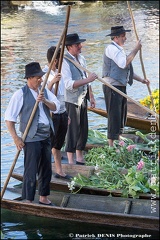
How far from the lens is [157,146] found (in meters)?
8.45

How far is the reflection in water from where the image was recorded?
323 inches

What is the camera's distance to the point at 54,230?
7.96 metres

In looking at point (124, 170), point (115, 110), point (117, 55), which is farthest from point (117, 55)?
point (124, 170)

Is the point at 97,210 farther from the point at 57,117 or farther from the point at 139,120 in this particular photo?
the point at 139,120

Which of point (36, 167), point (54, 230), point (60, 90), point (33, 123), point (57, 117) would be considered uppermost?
point (60, 90)

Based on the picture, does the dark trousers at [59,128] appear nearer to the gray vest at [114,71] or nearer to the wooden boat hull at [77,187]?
the wooden boat hull at [77,187]

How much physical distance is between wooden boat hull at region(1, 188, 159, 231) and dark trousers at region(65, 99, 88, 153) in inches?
35.8

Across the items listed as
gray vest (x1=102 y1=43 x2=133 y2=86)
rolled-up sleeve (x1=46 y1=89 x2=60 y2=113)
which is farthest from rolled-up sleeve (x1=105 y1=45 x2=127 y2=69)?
rolled-up sleeve (x1=46 y1=89 x2=60 y2=113)

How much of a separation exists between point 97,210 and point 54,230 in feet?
1.75

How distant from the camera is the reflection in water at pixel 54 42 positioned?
323 inches

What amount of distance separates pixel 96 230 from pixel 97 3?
27.5 meters

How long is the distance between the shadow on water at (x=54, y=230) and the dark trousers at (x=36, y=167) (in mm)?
366

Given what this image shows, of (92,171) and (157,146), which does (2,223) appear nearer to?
(92,171)

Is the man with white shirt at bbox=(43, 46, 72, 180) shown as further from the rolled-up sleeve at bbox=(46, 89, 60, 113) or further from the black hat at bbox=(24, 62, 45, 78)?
the black hat at bbox=(24, 62, 45, 78)
